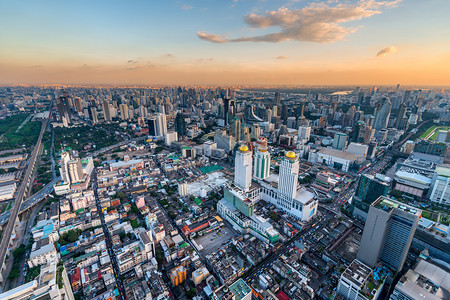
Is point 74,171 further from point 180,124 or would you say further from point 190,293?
point 180,124

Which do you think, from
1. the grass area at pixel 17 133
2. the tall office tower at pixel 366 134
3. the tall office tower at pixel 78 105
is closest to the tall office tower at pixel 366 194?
the tall office tower at pixel 366 134

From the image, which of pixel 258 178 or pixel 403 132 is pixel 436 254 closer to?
pixel 258 178

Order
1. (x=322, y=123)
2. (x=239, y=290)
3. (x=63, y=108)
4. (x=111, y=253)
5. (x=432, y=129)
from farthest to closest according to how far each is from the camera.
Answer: (x=63, y=108) < (x=322, y=123) < (x=432, y=129) < (x=111, y=253) < (x=239, y=290)

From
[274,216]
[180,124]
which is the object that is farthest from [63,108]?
[274,216]

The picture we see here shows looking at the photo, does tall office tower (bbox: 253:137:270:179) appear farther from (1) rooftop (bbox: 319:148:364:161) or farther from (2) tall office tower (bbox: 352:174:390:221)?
(1) rooftop (bbox: 319:148:364:161)

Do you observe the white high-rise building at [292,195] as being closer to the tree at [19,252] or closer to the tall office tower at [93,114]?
the tree at [19,252]

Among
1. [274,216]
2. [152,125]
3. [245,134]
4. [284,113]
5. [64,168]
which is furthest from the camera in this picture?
[284,113]

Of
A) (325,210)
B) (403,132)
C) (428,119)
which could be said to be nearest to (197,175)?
(325,210)
